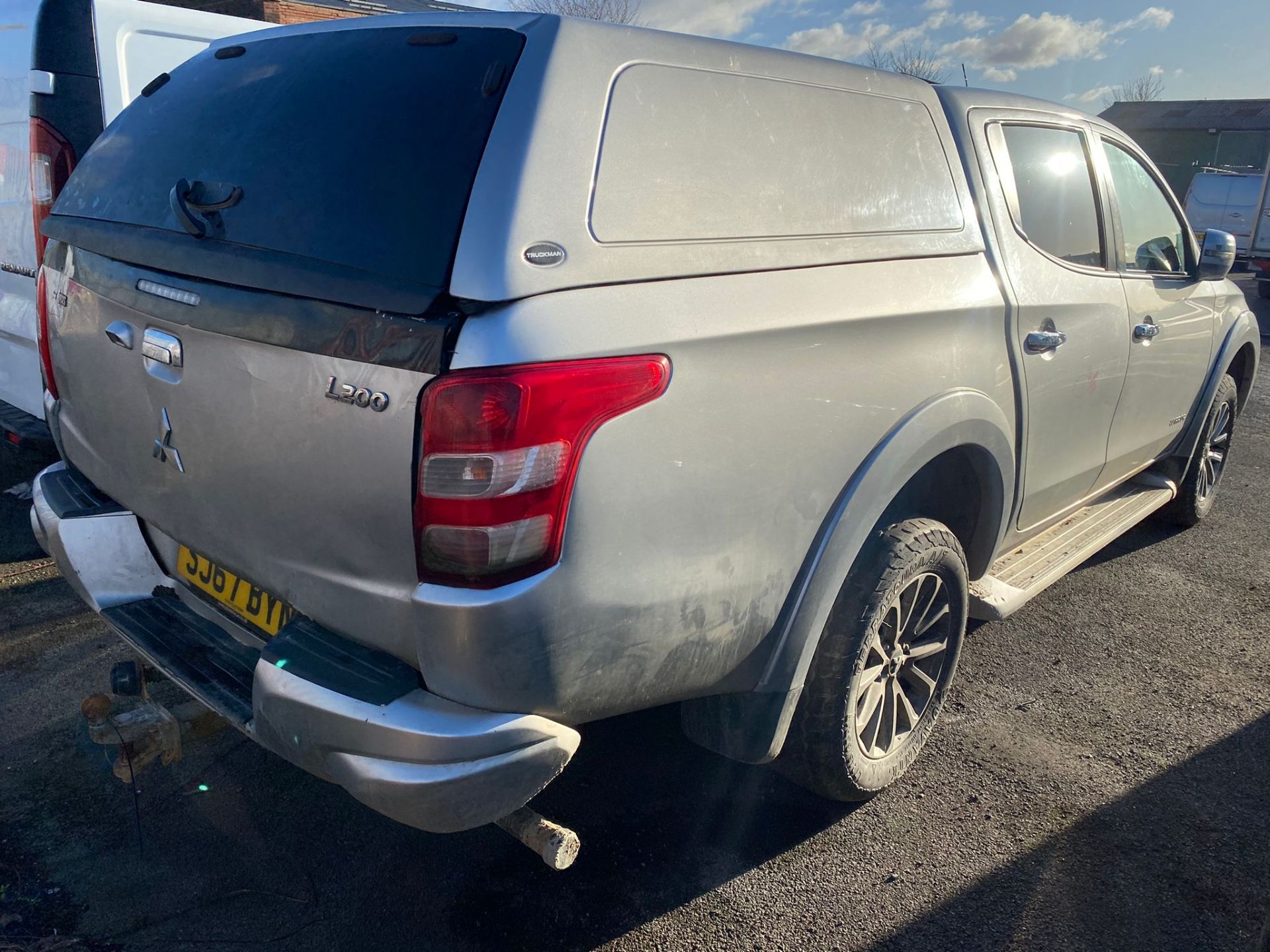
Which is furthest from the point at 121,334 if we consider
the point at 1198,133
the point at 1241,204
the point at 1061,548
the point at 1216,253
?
the point at 1198,133

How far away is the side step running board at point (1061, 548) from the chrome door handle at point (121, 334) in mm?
2474

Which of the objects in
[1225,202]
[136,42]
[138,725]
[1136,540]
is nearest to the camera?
[138,725]

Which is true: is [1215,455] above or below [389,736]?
below

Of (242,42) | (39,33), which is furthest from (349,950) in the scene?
(39,33)

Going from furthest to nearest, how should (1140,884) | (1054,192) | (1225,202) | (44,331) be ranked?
(1225,202), (1054,192), (44,331), (1140,884)

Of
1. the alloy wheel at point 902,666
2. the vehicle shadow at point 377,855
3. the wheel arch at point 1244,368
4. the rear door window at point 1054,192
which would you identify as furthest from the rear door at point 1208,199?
the vehicle shadow at point 377,855

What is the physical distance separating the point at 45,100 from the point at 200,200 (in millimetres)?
2643

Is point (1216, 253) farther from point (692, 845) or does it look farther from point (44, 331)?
point (44, 331)

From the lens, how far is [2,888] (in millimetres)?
2344

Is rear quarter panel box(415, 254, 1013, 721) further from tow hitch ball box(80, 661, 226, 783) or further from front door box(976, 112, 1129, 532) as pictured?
tow hitch ball box(80, 661, 226, 783)

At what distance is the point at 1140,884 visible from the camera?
255cm

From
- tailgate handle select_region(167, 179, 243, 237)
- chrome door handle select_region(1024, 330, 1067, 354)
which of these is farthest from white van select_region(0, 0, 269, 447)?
chrome door handle select_region(1024, 330, 1067, 354)

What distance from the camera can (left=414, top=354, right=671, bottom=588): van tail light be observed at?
5.50ft

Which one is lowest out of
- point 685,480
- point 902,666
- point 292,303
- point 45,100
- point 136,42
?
point 902,666
